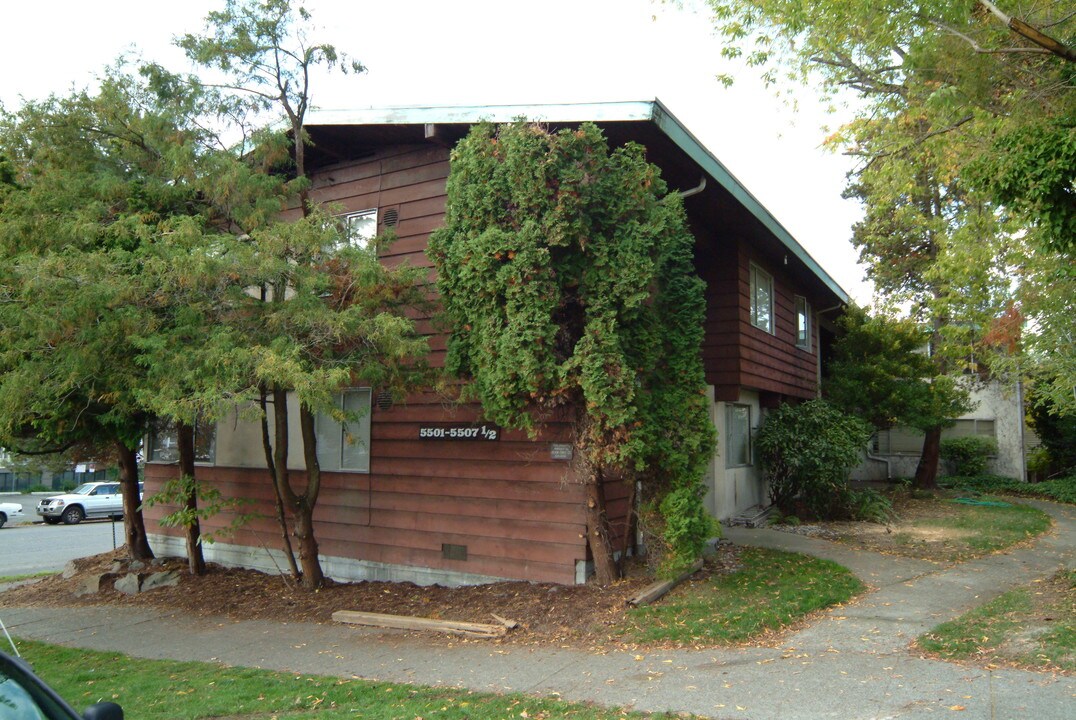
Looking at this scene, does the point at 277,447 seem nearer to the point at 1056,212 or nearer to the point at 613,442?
the point at 613,442

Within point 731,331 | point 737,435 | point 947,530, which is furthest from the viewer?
point 737,435

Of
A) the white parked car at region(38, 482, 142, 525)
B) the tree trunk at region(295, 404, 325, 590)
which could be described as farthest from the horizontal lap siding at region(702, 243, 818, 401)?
the white parked car at region(38, 482, 142, 525)

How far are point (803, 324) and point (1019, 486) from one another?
10.1 meters

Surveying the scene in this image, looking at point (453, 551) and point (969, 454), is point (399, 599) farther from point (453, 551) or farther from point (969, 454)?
point (969, 454)

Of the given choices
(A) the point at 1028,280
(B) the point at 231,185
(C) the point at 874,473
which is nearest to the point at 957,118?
(A) the point at 1028,280

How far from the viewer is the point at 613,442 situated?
27.6ft

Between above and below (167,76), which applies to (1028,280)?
below

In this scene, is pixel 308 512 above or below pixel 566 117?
below

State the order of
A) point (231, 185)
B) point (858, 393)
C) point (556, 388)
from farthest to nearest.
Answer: point (858, 393)
point (231, 185)
point (556, 388)

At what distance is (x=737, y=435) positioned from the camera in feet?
50.9

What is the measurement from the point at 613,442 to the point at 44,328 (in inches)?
238

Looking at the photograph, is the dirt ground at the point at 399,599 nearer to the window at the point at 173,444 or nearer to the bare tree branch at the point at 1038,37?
the window at the point at 173,444

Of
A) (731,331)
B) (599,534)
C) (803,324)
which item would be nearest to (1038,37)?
(599,534)

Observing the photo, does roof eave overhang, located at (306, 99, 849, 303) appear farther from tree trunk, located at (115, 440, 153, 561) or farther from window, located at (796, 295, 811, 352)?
tree trunk, located at (115, 440, 153, 561)
